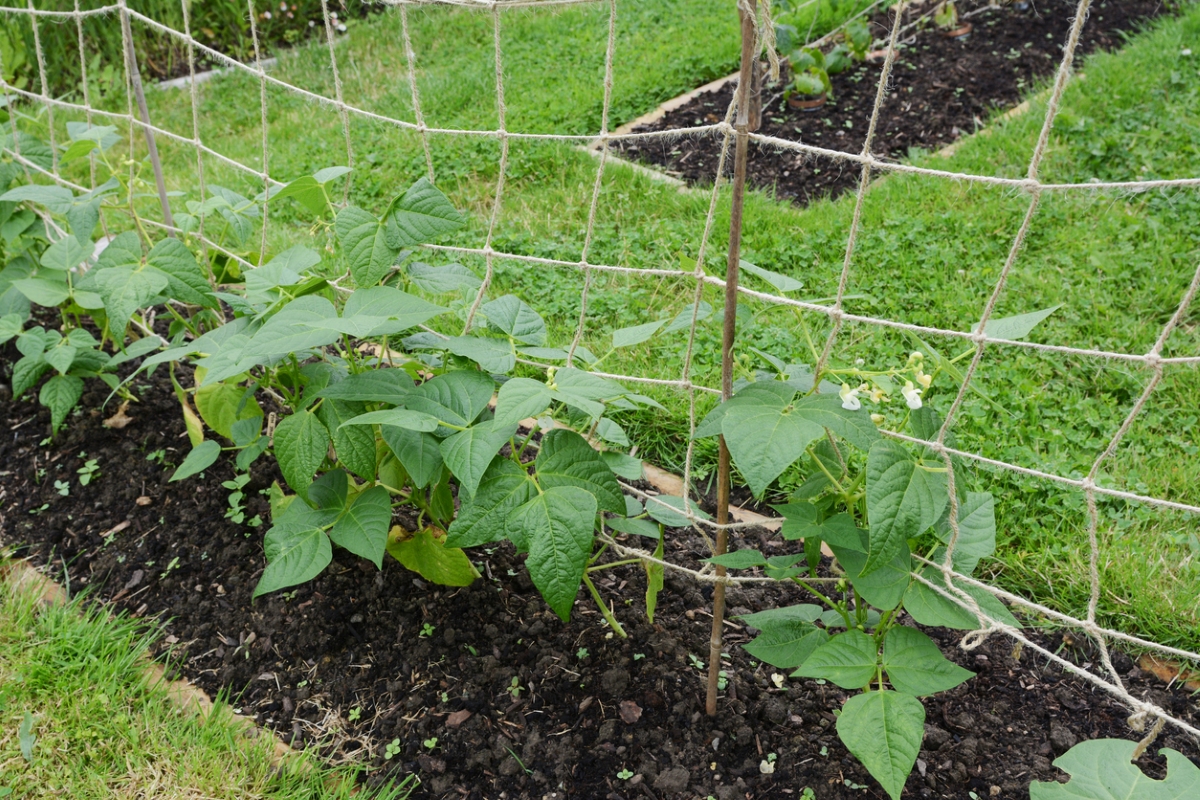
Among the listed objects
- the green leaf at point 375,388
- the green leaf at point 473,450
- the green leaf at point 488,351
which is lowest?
the green leaf at point 473,450

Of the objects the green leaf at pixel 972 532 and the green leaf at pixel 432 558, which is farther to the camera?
the green leaf at pixel 432 558

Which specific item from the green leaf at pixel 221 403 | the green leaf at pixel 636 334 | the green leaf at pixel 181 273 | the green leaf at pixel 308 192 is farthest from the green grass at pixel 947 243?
the green leaf at pixel 181 273

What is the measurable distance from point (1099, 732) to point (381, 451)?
1433 mm

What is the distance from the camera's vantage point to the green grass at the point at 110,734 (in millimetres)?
1731

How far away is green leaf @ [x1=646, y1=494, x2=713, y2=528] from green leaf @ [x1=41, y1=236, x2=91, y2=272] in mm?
1558

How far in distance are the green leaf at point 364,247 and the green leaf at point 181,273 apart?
0.46 meters

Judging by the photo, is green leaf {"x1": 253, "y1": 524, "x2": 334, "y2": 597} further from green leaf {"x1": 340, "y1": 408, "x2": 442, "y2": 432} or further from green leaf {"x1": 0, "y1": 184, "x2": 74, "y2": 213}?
green leaf {"x1": 0, "y1": 184, "x2": 74, "y2": 213}

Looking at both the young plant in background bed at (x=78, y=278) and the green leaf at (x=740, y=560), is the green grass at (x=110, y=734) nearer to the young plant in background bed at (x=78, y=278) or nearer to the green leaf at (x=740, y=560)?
the young plant in background bed at (x=78, y=278)

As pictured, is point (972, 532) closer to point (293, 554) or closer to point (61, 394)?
point (293, 554)

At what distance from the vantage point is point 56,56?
A: 16.9 ft

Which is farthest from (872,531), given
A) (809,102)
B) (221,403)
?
(809,102)

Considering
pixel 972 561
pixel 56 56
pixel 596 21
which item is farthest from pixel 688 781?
pixel 56 56

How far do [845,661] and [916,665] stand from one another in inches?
4.1

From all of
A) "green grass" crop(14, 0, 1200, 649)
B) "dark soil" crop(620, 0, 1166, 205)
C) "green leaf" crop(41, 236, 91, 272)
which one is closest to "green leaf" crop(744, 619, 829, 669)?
"green grass" crop(14, 0, 1200, 649)
